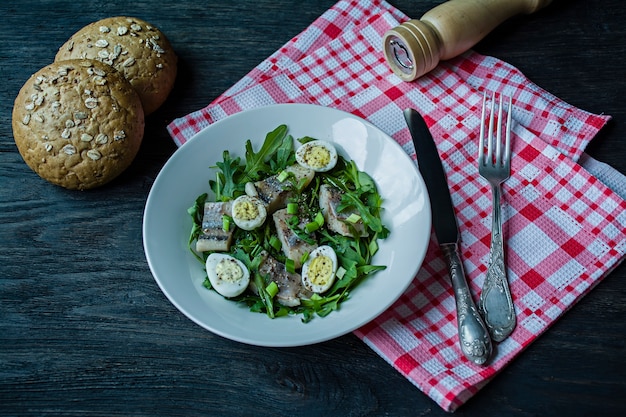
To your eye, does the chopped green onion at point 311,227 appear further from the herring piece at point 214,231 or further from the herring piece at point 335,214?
the herring piece at point 214,231

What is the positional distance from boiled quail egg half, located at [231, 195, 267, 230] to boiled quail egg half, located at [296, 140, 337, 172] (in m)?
0.20

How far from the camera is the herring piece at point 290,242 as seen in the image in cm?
191

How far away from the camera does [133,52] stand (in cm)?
230

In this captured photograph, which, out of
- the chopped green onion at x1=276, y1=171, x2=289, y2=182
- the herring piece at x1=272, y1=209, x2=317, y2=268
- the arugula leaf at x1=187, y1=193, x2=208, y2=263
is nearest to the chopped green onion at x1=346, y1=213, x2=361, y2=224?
the herring piece at x1=272, y1=209, x2=317, y2=268

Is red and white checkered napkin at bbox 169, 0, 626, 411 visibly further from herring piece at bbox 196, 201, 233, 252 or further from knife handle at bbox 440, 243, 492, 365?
herring piece at bbox 196, 201, 233, 252

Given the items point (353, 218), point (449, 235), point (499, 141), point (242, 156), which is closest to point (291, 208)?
point (353, 218)

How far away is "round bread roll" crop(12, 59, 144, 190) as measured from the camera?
210 cm

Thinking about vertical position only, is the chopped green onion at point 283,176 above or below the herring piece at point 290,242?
above

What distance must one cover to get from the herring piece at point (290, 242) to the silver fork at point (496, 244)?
1.74ft

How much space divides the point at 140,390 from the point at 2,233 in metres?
0.75

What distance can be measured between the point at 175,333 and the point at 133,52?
3.28 ft

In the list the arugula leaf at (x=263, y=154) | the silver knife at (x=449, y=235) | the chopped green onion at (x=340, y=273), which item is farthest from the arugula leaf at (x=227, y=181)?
the silver knife at (x=449, y=235)

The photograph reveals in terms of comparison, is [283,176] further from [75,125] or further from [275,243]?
[75,125]

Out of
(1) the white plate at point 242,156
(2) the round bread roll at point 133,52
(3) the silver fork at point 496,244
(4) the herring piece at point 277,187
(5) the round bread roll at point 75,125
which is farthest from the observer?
(2) the round bread roll at point 133,52
